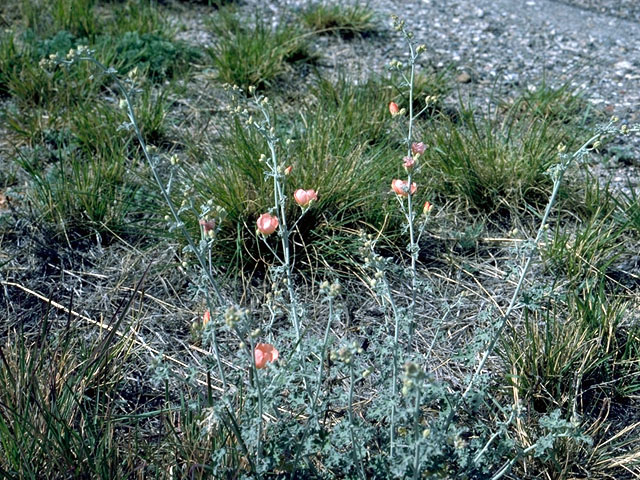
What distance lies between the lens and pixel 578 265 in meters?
2.72

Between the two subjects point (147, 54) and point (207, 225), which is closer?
point (207, 225)

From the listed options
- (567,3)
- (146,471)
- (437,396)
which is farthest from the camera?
(567,3)

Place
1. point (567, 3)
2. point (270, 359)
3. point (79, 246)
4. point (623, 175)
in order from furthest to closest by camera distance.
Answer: point (567, 3) < point (623, 175) < point (79, 246) < point (270, 359)

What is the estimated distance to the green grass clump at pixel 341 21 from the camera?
4.54 m

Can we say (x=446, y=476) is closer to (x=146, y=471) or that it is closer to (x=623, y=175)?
(x=146, y=471)

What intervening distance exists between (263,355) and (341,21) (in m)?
3.27

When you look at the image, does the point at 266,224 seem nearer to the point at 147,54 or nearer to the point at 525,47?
the point at 147,54

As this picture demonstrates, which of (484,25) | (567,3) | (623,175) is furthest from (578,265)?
(567,3)

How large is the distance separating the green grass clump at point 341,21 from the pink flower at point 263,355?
3.15 meters

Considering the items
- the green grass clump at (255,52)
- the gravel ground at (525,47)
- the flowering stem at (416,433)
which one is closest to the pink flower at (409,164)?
the flowering stem at (416,433)

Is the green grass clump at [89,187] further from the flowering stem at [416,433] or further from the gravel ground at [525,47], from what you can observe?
the flowering stem at [416,433]

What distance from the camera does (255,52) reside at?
13.0ft

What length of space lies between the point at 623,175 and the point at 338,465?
7.25 feet

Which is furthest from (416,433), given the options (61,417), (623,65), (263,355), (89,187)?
(623,65)
